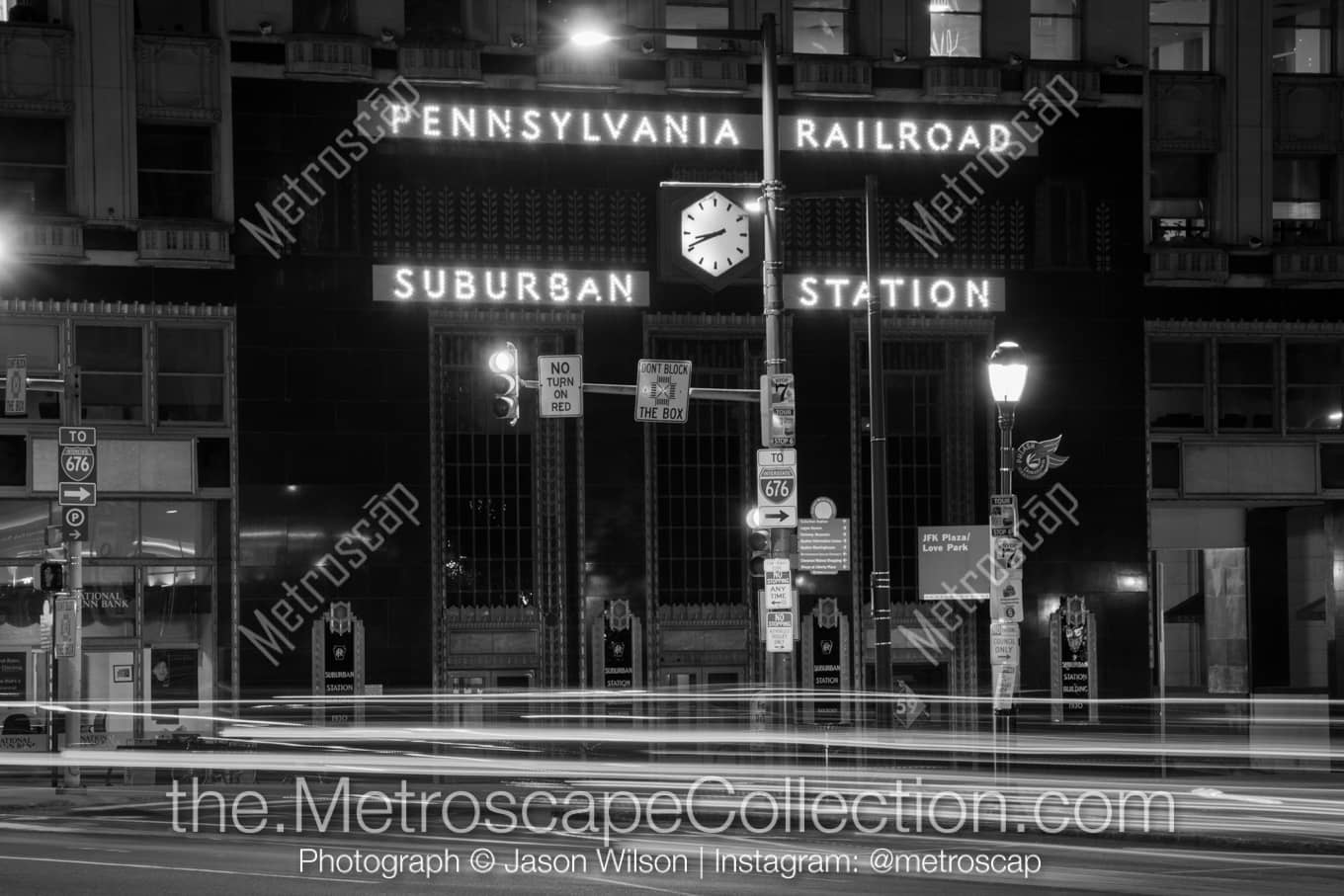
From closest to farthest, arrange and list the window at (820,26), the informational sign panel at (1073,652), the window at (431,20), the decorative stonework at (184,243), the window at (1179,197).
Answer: the decorative stonework at (184,243)
the window at (431,20)
the informational sign panel at (1073,652)
the window at (820,26)
the window at (1179,197)

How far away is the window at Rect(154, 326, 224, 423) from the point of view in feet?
111

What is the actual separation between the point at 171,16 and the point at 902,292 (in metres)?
15.1

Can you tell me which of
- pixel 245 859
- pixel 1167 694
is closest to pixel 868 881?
pixel 245 859

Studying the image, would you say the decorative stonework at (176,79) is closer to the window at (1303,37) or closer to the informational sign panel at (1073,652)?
the informational sign panel at (1073,652)

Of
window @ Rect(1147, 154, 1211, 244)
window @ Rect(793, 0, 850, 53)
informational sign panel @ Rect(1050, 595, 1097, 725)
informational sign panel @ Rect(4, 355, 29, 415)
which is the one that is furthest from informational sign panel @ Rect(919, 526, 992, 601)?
informational sign panel @ Rect(4, 355, 29, 415)

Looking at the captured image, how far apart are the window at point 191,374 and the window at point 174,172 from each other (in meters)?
2.31

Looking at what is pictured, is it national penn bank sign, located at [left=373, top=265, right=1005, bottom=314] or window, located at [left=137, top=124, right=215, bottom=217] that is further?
national penn bank sign, located at [left=373, top=265, right=1005, bottom=314]

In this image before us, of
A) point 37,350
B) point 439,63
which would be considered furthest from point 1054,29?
point 37,350

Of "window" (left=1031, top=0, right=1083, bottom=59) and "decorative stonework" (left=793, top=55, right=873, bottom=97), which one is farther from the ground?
"window" (left=1031, top=0, right=1083, bottom=59)

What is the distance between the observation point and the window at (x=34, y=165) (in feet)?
111

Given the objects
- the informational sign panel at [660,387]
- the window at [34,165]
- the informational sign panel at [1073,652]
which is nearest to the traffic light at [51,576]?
the window at [34,165]

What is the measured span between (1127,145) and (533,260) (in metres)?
12.5

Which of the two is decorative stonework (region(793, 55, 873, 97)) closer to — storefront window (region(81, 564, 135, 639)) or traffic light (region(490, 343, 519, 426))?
traffic light (region(490, 343, 519, 426))

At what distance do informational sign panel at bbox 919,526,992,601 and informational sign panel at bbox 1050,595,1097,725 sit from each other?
1.79 meters
